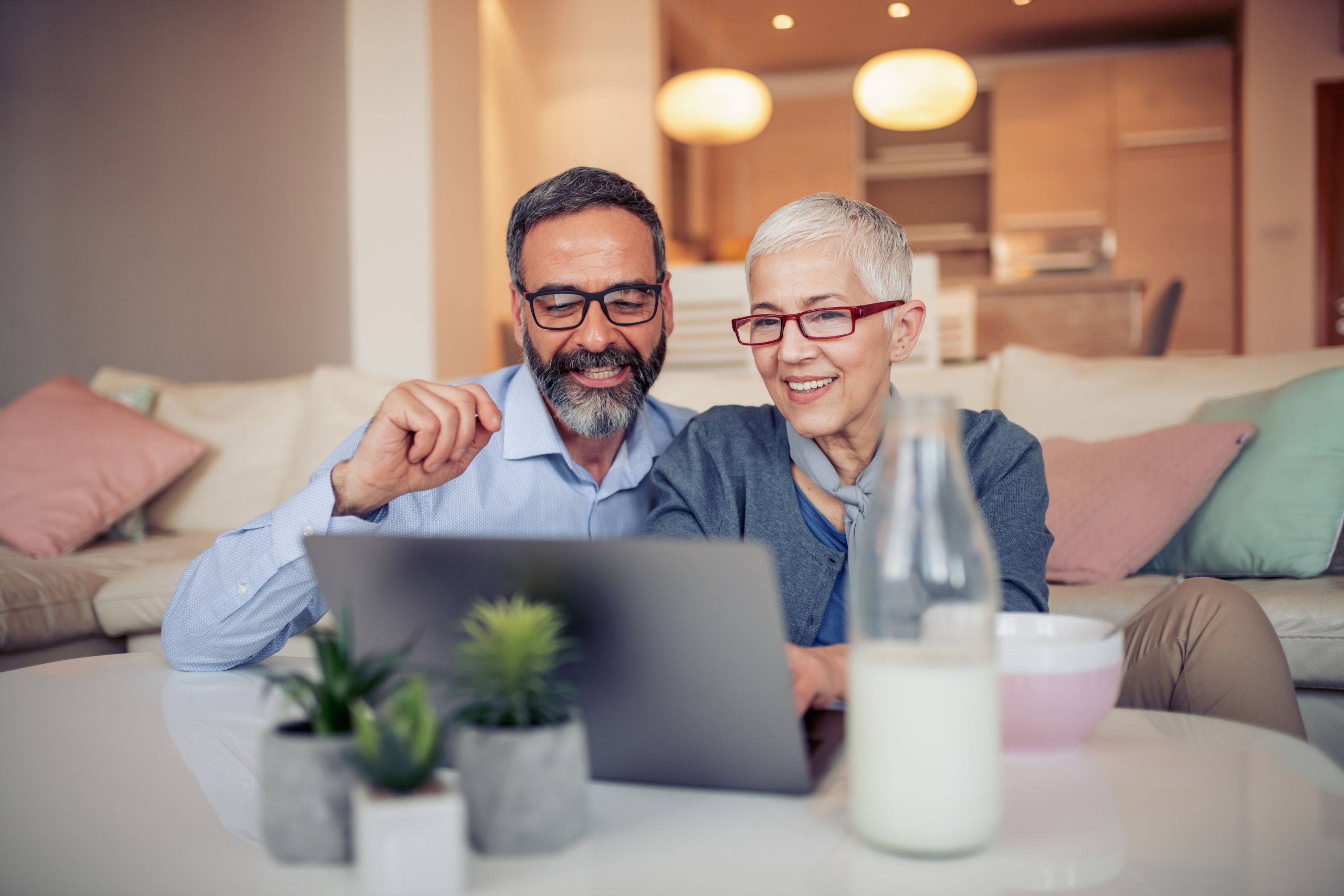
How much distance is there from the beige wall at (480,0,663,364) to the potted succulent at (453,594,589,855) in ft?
15.2

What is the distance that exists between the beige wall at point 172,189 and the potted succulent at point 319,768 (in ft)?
11.6

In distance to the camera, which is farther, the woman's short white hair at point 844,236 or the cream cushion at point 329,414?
the cream cushion at point 329,414

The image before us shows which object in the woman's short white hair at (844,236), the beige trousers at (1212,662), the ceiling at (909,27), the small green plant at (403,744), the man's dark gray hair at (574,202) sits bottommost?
the beige trousers at (1212,662)

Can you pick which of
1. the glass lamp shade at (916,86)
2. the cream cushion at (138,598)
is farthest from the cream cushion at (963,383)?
the glass lamp shade at (916,86)

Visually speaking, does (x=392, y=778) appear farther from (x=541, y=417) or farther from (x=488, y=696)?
(x=541, y=417)

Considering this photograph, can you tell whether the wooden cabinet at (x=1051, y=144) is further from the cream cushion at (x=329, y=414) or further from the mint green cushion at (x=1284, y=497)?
the cream cushion at (x=329, y=414)

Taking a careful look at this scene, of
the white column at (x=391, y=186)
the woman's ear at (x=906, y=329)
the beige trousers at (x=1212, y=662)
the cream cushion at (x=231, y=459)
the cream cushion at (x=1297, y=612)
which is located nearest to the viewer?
the beige trousers at (x=1212, y=662)

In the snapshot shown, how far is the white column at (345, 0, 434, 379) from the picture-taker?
12.2 ft

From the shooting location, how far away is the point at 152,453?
8.50ft

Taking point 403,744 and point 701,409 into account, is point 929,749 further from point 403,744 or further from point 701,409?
point 701,409

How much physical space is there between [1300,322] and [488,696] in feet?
21.8

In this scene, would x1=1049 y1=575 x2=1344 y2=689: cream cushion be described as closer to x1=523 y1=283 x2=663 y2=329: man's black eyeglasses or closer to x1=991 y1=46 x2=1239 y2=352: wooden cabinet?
x1=523 y1=283 x2=663 y2=329: man's black eyeglasses

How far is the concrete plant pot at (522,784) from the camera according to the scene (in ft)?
1.60

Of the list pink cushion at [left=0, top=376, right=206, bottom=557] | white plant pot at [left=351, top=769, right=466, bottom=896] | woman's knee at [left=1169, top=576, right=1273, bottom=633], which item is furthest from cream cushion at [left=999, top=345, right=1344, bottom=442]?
pink cushion at [left=0, top=376, right=206, bottom=557]
